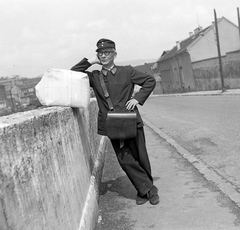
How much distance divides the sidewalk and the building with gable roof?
30.5 m

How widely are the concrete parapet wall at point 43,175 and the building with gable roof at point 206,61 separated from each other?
1286 inches

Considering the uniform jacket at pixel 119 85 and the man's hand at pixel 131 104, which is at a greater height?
the uniform jacket at pixel 119 85

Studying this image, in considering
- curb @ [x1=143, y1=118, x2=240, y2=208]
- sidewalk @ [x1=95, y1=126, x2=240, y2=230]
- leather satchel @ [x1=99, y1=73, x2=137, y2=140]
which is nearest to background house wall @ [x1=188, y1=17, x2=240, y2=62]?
curb @ [x1=143, y1=118, x2=240, y2=208]

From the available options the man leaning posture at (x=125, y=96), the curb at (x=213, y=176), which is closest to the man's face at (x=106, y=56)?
the man leaning posture at (x=125, y=96)

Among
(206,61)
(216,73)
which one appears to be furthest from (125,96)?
(206,61)

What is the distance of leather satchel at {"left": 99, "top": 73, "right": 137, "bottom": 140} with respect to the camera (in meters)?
4.33

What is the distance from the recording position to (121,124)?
4324 millimetres

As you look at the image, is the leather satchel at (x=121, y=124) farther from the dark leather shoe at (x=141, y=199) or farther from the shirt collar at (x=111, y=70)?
the dark leather shoe at (x=141, y=199)

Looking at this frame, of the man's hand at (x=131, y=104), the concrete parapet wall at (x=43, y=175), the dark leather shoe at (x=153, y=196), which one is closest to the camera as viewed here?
the concrete parapet wall at (x=43, y=175)

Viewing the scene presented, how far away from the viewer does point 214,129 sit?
34.0 feet

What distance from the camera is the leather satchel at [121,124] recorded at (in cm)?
433

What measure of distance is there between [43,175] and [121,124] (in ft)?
5.81

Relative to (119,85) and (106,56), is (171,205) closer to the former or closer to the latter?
(119,85)

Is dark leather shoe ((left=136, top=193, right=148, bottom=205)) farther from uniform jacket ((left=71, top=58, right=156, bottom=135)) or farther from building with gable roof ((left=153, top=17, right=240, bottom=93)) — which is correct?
building with gable roof ((left=153, top=17, right=240, bottom=93))
